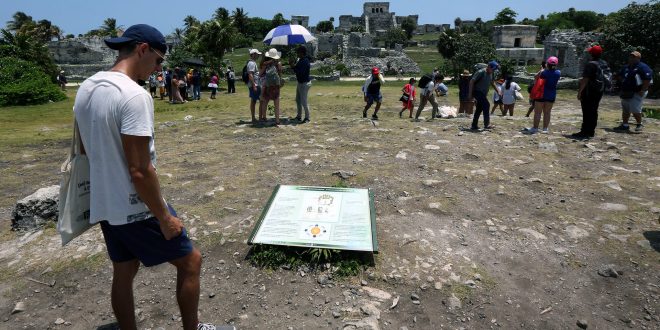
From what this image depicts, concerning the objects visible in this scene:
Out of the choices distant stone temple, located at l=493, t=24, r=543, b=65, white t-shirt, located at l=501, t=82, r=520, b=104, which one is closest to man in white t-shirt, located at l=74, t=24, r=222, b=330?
white t-shirt, located at l=501, t=82, r=520, b=104

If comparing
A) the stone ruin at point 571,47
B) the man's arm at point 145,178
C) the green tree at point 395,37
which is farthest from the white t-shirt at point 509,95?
the green tree at point 395,37

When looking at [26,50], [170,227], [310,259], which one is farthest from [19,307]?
[26,50]

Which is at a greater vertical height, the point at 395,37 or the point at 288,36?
the point at 395,37

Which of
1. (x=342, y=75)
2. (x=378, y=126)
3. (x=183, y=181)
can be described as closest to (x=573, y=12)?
(x=342, y=75)

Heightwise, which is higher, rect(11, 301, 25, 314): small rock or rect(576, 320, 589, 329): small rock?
rect(11, 301, 25, 314): small rock

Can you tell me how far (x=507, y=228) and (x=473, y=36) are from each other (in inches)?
1225

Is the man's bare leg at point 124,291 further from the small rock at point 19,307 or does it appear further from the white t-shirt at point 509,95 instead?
the white t-shirt at point 509,95

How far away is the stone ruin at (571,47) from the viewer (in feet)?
82.0

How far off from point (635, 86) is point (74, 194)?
10802 mm

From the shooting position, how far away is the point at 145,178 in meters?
2.35

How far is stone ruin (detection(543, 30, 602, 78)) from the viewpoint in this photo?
25.0m

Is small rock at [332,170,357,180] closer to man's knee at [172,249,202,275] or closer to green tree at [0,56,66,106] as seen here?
man's knee at [172,249,202,275]

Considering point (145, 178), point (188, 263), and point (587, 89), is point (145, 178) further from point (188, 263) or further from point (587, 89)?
point (587, 89)

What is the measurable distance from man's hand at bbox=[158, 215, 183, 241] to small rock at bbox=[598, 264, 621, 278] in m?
3.79
